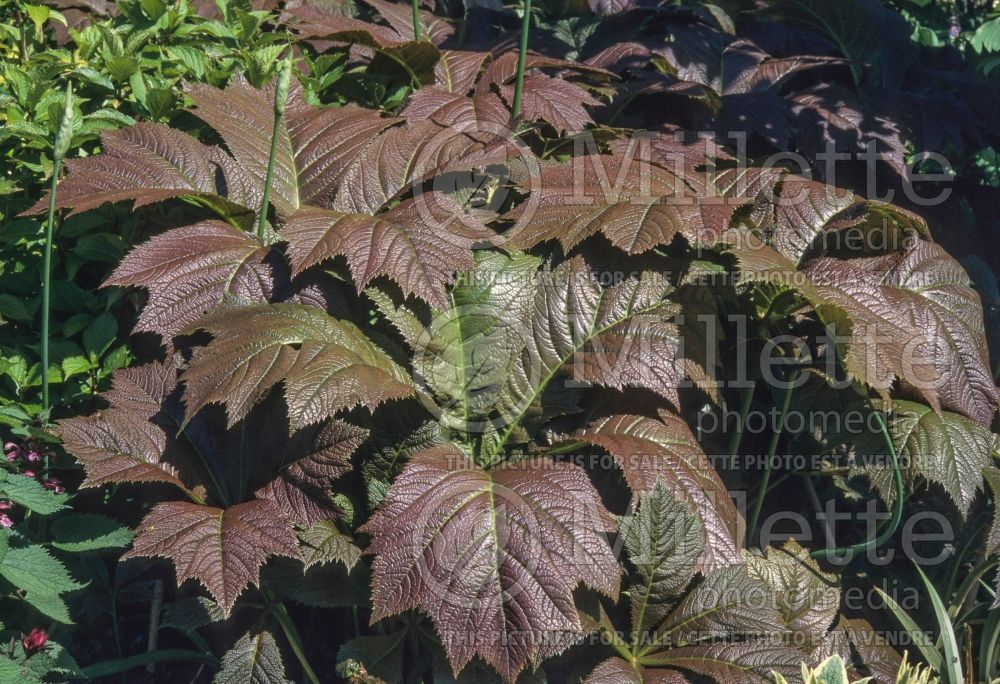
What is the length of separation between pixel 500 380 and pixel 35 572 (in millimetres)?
1018

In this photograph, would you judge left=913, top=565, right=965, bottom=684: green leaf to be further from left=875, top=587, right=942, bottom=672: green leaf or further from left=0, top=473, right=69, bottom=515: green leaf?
left=0, top=473, right=69, bottom=515: green leaf

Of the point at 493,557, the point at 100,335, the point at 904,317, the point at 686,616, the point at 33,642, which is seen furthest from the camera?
the point at 100,335

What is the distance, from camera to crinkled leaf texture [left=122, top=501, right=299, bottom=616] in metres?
1.85

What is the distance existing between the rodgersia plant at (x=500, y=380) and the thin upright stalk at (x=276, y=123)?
5cm

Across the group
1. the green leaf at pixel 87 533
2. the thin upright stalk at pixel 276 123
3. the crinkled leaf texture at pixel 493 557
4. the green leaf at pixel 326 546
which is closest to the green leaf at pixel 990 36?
the crinkled leaf texture at pixel 493 557

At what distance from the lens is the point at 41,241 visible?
2.41 m

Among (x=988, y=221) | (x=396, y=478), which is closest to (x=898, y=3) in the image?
(x=988, y=221)

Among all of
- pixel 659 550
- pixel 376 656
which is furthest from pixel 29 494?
pixel 659 550

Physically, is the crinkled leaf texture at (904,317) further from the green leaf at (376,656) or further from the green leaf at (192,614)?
the green leaf at (192,614)

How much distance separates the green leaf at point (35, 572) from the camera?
1954mm

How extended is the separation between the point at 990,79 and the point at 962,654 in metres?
1.72

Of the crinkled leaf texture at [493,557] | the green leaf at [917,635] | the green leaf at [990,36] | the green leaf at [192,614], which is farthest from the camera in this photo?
the green leaf at [990,36]

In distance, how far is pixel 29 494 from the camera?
2012 mm

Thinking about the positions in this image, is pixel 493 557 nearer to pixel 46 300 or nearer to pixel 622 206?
pixel 622 206
